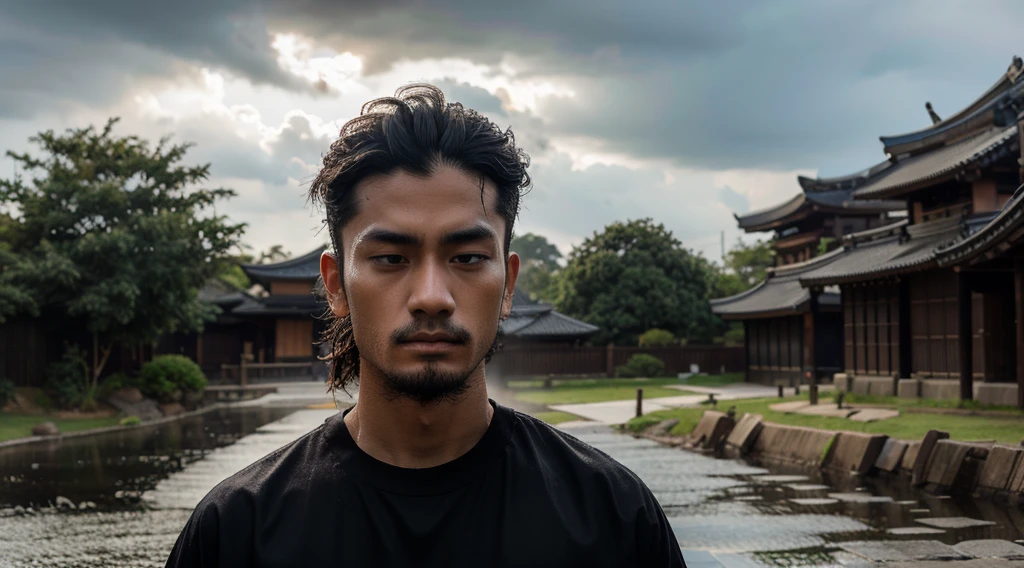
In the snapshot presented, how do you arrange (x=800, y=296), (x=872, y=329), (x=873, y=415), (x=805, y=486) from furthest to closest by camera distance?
(x=800, y=296) < (x=872, y=329) < (x=873, y=415) < (x=805, y=486)

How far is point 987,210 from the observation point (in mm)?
21750

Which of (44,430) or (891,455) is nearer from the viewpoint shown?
(891,455)

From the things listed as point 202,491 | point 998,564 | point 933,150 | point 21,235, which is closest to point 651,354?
point 933,150

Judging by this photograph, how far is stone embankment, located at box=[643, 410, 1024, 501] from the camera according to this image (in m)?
11.5

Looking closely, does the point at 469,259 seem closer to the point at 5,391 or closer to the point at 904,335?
the point at 904,335

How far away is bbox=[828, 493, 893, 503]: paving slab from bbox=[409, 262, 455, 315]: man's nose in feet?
35.4

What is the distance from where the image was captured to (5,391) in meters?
24.8

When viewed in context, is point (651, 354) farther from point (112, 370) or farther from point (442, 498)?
point (442, 498)

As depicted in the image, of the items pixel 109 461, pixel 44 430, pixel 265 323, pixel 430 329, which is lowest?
pixel 109 461

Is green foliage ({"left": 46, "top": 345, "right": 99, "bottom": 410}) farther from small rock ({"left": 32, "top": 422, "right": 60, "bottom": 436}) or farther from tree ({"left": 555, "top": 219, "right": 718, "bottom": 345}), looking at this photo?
tree ({"left": 555, "top": 219, "right": 718, "bottom": 345})

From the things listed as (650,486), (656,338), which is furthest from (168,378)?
(656,338)

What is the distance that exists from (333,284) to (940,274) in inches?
897

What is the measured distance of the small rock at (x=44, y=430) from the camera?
2189 cm

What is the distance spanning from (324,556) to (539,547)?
1.41 ft
